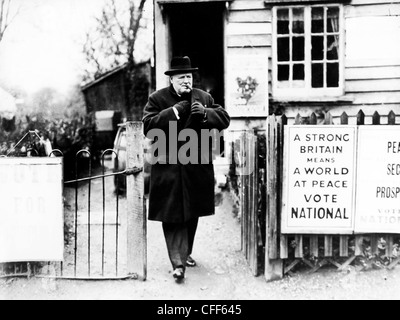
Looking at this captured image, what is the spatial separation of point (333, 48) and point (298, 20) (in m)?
0.64

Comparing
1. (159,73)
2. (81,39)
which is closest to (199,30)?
(159,73)

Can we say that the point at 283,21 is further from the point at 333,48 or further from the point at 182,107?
the point at 182,107

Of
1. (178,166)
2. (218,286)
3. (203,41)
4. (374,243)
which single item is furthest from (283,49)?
(218,286)

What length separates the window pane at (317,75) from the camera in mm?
7155

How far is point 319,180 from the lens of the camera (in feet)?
12.8

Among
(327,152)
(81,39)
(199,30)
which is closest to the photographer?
(327,152)

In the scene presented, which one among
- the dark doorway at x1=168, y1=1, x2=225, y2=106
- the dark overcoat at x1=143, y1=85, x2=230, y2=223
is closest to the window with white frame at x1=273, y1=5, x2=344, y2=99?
the dark doorway at x1=168, y1=1, x2=225, y2=106

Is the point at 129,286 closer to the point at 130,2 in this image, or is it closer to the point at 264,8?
the point at 130,2

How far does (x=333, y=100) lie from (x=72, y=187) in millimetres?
4359

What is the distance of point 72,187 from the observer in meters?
8.25

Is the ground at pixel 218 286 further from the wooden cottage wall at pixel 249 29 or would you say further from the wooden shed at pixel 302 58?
the wooden cottage wall at pixel 249 29

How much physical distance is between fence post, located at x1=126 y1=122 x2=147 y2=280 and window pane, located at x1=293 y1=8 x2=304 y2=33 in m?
3.97

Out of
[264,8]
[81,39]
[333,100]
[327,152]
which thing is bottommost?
[327,152]

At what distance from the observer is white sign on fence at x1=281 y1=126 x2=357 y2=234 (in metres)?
3.89
